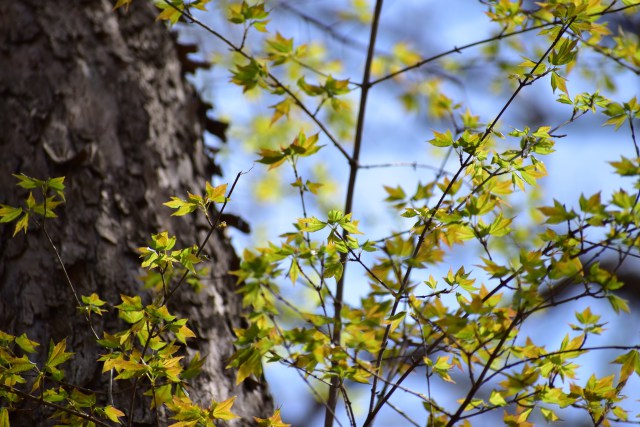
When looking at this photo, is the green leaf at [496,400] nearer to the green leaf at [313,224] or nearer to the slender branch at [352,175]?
the slender branch at [352,175]

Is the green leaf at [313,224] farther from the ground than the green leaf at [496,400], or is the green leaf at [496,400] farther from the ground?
the green leaf at [313,224]

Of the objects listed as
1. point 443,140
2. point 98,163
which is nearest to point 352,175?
point 443,140

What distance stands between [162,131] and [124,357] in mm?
1026

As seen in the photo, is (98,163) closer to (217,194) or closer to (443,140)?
(217,194)

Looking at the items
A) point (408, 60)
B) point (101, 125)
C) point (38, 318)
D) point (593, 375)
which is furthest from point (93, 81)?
point (408, 60)

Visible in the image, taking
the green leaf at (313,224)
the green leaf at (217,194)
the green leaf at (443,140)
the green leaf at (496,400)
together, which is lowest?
the green leaf at (496,400)

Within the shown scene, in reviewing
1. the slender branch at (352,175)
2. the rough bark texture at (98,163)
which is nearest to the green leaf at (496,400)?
the slender branch at (352,175)

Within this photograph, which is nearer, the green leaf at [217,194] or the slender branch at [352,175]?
the green leaf at [217,194]

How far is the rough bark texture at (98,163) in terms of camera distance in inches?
63.5

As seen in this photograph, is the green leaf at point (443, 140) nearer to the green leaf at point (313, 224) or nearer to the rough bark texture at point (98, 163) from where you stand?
the green leaf at point (313, 224)

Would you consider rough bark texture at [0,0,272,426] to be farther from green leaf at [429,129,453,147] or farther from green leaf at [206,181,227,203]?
green leaf at [429,129,453,147]

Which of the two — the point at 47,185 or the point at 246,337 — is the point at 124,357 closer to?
the point at 246,337

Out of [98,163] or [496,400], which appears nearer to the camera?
[496,400]

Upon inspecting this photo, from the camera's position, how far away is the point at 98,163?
1.91 m
